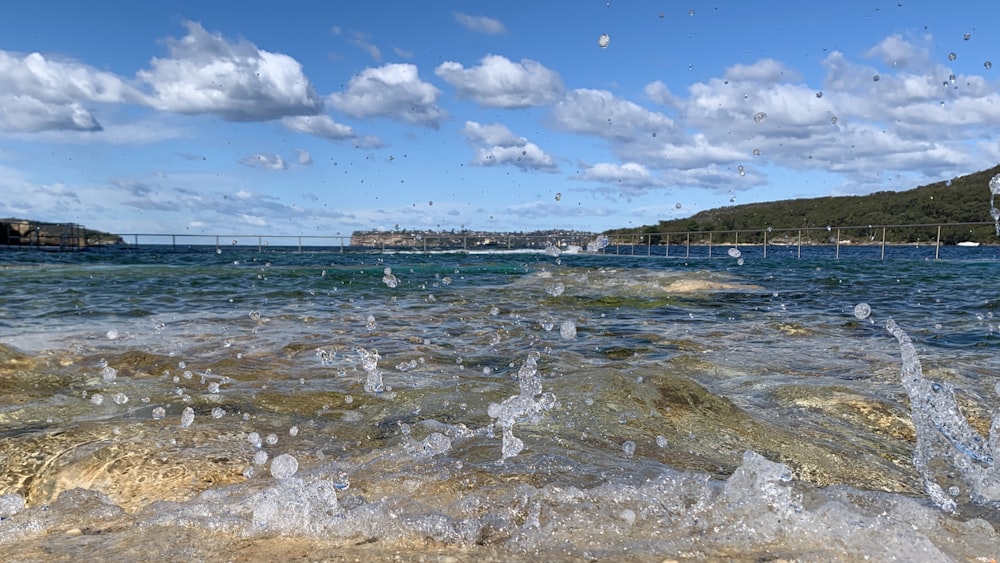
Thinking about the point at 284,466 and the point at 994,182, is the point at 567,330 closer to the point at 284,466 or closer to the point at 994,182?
the point at 284,466

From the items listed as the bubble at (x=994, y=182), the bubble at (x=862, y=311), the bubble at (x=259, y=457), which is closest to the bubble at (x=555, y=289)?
the bubble at (x=862, y=311)

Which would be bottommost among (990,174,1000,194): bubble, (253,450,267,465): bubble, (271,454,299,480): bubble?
(253,450,267,465): bubble

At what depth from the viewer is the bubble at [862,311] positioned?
26.2ft

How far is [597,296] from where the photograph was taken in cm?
1145

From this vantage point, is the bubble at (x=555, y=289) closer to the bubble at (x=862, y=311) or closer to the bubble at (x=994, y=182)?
the bubble at (x=862, y=311)

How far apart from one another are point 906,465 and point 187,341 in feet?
18.3

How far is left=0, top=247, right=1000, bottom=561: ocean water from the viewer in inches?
72.6

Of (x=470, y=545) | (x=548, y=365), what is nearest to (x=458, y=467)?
(x=470, y=545)

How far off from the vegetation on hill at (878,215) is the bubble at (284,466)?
2633 centimetres

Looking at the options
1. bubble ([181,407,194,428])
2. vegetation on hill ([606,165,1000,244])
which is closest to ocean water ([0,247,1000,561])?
bubble ([181,407,194,428])

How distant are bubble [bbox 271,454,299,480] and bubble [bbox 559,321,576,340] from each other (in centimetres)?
419

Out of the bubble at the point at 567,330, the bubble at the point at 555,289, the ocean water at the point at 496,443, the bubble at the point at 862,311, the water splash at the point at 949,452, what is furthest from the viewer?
the bubble at the point at 555,289

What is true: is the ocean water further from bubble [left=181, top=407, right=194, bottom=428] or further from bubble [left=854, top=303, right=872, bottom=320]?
bubble [left=854, top=303, right=872, bottom=320]

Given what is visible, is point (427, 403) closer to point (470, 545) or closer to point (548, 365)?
point (548, 365)
